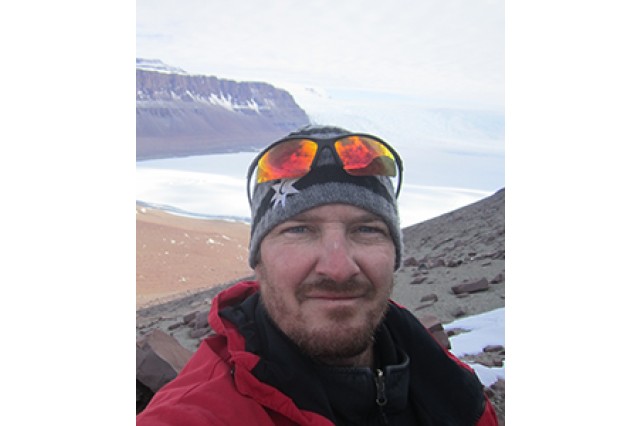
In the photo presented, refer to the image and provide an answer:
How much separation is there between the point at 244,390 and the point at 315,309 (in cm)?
22

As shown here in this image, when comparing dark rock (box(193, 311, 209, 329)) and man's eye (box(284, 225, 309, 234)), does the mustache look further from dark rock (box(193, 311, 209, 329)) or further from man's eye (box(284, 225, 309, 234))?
dark rock (box(193, 311, 209, 329))

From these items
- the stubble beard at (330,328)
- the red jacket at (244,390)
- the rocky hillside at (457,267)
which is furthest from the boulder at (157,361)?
the rocky hillside at (457,267)

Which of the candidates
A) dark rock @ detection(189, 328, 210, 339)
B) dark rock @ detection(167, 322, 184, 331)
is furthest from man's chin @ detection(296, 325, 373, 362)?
dark rock @ detection(167, 322, 184, 331)

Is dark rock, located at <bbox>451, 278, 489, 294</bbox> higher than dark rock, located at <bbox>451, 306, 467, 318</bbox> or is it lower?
higher

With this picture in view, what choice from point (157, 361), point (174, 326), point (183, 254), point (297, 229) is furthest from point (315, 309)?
point (183, 254)

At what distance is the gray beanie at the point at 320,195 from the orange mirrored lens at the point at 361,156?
15 mm

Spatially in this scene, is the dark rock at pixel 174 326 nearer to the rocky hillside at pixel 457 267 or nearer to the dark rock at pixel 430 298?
the rocky hillside at pixel 457 267

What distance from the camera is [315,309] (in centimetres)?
120

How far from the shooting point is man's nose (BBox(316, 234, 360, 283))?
1.17 meters

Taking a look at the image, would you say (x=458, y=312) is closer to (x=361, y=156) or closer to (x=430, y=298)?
(x=430, y=298)

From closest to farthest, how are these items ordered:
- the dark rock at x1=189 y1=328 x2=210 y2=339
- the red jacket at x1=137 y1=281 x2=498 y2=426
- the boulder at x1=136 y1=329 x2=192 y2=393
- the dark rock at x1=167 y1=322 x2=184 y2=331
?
1. the red jacket at x1=137 y1=281 x2=498 y2=426
2. the boulder at x1=136 y1=329 x2=192 y2=393
3. the dark rock at x1=189 y1=328 x2=210 y2=339
4. the dark rock at x1=167 y1=322 x2=184 y2=331
